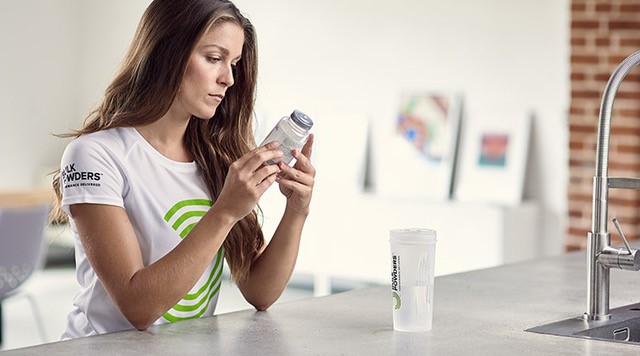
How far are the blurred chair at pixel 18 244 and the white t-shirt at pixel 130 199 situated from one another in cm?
248

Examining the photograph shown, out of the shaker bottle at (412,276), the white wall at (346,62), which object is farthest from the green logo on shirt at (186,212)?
the white wall at (346,62)

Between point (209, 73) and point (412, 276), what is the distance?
0.54 metres

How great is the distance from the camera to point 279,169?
199cm

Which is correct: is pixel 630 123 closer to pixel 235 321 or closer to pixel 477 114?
pixel 477 114

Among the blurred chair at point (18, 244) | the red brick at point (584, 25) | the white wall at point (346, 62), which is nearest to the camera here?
the blurred chair at point (18, 244)

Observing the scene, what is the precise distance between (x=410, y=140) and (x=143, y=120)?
4540 mm

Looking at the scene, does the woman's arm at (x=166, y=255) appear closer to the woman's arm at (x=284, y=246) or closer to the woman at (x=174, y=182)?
the woman at (x=174, y=182)

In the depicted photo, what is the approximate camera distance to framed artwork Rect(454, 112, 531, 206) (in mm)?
6238

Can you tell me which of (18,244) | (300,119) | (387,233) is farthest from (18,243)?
(300,119)

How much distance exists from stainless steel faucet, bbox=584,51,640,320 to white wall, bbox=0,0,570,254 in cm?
417

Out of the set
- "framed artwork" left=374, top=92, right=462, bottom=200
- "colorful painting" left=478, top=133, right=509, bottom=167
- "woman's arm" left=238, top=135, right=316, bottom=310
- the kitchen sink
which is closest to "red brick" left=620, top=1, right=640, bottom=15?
"colorful painting" left=478, top=133, right=509, bottom=167

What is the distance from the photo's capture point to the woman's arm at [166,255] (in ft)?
6.36

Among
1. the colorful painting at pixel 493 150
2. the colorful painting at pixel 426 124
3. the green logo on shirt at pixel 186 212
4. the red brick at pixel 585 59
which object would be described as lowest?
the green logo on shirt at pixel 186 212

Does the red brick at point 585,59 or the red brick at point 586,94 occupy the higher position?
the red brick at point 585,59
